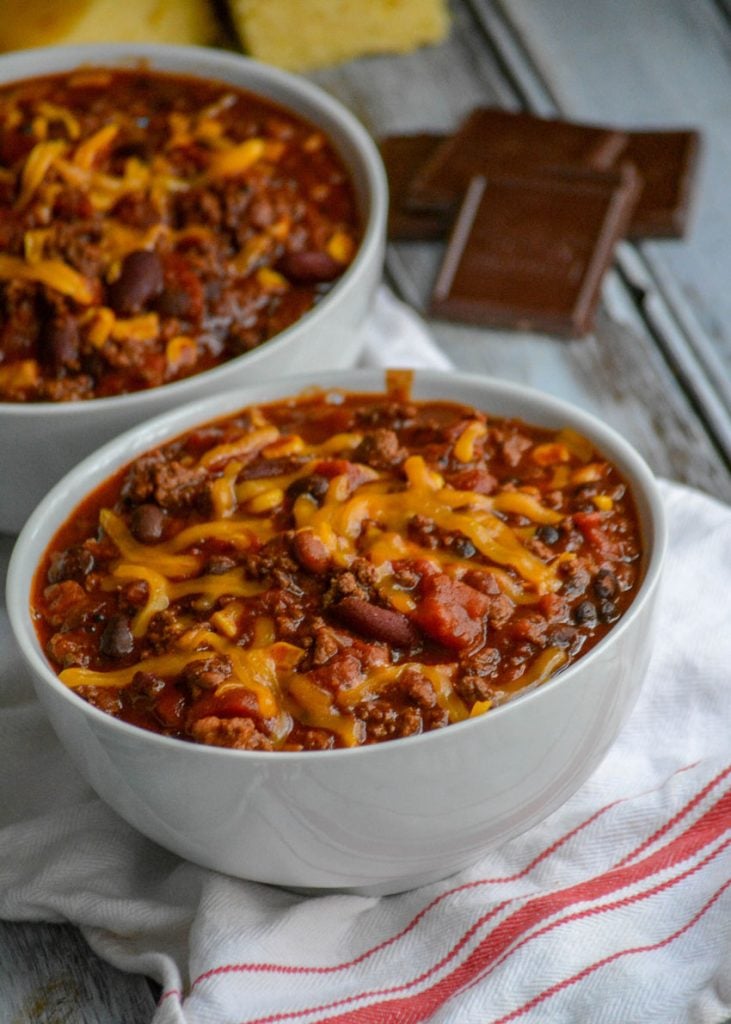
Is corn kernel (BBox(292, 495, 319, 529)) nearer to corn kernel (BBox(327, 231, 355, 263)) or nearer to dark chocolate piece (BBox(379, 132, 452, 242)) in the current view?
corn kernel (BBox(327, 231, 355, 263))

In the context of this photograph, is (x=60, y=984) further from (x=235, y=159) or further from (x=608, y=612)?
(x=235, y=159)

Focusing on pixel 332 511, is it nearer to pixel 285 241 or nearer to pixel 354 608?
pixel 354 608

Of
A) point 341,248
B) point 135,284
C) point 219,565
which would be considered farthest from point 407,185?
point 219,565

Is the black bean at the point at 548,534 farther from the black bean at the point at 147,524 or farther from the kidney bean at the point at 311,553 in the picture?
the black bean at the point at 147,524

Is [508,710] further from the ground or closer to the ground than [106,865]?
further from the ground

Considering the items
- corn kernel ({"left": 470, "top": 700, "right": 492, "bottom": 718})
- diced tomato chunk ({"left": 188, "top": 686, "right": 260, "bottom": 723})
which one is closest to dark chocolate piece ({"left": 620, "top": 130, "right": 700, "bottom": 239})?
corn kernel ({"left": 470, "top": 700, "right": 492, "bottom": 718})

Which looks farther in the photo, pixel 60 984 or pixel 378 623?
pixel 60 984

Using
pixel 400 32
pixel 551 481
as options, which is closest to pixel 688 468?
pixel 551 481
